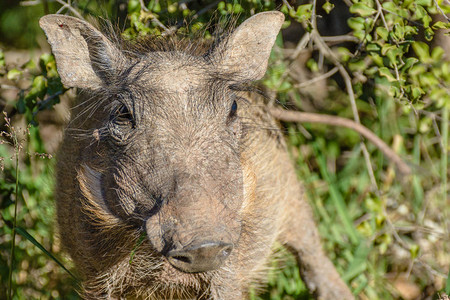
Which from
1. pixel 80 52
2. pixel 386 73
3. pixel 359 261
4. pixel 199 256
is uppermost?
pixel 80 52

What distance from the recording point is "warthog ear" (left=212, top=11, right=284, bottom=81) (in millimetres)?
2949

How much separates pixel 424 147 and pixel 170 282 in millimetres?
2381

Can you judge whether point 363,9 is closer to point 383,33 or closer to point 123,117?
point 383,33

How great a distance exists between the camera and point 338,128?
15.3 ft

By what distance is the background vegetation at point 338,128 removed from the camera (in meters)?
3.31

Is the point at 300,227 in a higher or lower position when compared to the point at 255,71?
lower

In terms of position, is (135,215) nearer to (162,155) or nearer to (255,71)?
(162,155)

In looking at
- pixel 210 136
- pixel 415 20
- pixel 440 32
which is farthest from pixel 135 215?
pixel 440 32

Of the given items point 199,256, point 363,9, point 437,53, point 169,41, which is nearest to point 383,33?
point 363,9

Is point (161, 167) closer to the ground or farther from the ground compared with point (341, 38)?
farther from the ground

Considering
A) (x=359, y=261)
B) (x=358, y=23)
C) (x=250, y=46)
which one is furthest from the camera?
(x=359, y=261)

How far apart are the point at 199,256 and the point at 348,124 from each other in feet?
6.68

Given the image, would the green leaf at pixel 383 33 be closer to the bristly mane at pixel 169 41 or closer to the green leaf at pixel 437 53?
the green leaf at pixel 437 53

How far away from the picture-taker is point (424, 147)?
4258 millimetres
